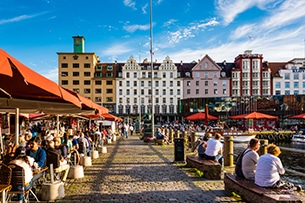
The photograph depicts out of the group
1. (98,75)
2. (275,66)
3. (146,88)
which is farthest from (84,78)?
(275,66)

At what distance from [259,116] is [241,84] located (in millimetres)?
51346

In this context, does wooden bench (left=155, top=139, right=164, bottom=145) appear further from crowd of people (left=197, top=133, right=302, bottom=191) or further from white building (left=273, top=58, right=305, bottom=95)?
white building (left=273, top=58, right=305, bottom=95)

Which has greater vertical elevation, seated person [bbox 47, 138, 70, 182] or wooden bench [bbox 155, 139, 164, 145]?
seated person [bbox 47, 138, 70, 182]

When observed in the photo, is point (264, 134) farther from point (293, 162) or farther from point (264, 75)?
point (264, 75)

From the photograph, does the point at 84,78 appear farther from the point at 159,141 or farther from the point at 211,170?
the point at 211,170

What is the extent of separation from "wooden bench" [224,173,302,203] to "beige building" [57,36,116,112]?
256 ft

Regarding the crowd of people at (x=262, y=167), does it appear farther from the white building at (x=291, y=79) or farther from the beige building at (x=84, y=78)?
the white building at (x=291, y=79)

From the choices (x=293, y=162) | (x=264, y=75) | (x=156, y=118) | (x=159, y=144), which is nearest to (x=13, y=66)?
(x=159, y=144)

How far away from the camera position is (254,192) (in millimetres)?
6957

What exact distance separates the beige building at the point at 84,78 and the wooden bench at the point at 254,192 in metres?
78.1

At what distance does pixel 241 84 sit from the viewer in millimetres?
87625

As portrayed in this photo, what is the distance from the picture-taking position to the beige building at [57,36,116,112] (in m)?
85.8

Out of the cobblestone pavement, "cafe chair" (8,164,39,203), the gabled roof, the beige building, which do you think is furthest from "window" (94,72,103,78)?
"cafe chair" (8,164,39,203)

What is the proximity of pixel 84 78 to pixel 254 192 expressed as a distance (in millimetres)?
81770
